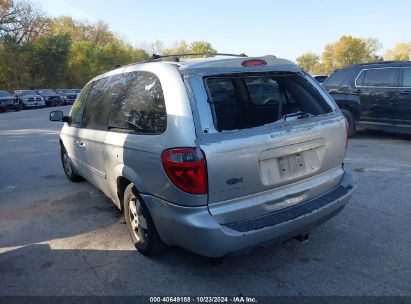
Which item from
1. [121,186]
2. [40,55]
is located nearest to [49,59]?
[40,55]

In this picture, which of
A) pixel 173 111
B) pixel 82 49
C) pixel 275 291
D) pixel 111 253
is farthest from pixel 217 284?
pixel 82 49

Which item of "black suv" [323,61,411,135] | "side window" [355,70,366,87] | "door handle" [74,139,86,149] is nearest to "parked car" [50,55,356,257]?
"door handle" [74,139,86,149]

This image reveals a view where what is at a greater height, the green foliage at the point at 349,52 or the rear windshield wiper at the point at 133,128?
the green foliage at the point at 349,52

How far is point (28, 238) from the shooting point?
4.11 m

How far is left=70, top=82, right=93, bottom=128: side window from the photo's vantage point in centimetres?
497

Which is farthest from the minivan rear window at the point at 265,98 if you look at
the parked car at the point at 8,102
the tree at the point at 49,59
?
the tree at the point at 49,59

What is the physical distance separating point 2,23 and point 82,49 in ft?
36.2

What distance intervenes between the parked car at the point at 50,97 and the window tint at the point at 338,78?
29687 mm

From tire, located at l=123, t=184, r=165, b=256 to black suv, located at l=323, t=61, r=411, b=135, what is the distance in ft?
22.9

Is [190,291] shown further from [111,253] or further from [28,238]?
[28,238]

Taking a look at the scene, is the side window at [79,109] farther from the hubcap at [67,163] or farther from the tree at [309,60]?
the tree at [309,60]

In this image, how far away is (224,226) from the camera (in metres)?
2.74

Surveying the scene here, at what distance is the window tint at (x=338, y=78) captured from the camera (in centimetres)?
953

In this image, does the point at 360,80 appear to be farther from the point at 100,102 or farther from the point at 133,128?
the point at 133,128
